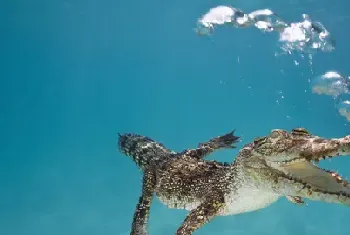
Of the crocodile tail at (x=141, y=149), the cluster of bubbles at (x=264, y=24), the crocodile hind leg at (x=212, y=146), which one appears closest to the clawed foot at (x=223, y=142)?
the crocodile hind leg at (x=212, y=146)

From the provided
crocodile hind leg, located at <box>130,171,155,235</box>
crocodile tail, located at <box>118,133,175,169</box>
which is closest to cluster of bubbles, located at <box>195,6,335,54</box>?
crocodile tail, located at <box>118,133,175,169</box>

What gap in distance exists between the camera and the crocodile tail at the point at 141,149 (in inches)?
276

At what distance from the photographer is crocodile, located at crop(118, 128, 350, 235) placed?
3.85 metres

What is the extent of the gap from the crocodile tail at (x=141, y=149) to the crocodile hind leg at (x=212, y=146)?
16.0 inches

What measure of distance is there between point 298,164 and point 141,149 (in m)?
3.53

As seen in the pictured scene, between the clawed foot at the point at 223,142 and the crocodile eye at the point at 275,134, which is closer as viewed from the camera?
the crocodile eye at the point at 275,134

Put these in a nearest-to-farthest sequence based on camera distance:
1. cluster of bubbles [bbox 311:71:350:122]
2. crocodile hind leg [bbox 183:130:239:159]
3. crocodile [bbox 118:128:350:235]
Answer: crocodile [bbox 118:128:350:235]
crocodile hind leg [bbox 183:130:239:159]
cluster of bubbles [bbox 311:71:350:122]

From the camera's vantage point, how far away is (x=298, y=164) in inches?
164

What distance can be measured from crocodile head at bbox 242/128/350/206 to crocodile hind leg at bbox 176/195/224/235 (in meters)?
0.69

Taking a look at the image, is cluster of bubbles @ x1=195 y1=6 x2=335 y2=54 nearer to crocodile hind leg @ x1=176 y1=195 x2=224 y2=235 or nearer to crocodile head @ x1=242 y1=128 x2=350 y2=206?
crocodile hind leg @ x1=176 y1=195 x2=224 y2=235

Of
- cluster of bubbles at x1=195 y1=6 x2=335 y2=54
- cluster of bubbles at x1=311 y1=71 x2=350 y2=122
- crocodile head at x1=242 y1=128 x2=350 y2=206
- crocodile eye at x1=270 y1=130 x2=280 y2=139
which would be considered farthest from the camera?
cluster of bubbles at x1=195 y1=6 x2=335 y2=54

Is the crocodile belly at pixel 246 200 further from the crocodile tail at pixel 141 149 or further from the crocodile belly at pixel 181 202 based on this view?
the crocodile tail at pixel 141 149

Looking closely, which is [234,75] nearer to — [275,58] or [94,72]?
[275,58]

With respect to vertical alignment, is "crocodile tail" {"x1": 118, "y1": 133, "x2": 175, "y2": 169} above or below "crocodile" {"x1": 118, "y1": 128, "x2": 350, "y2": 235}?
above
